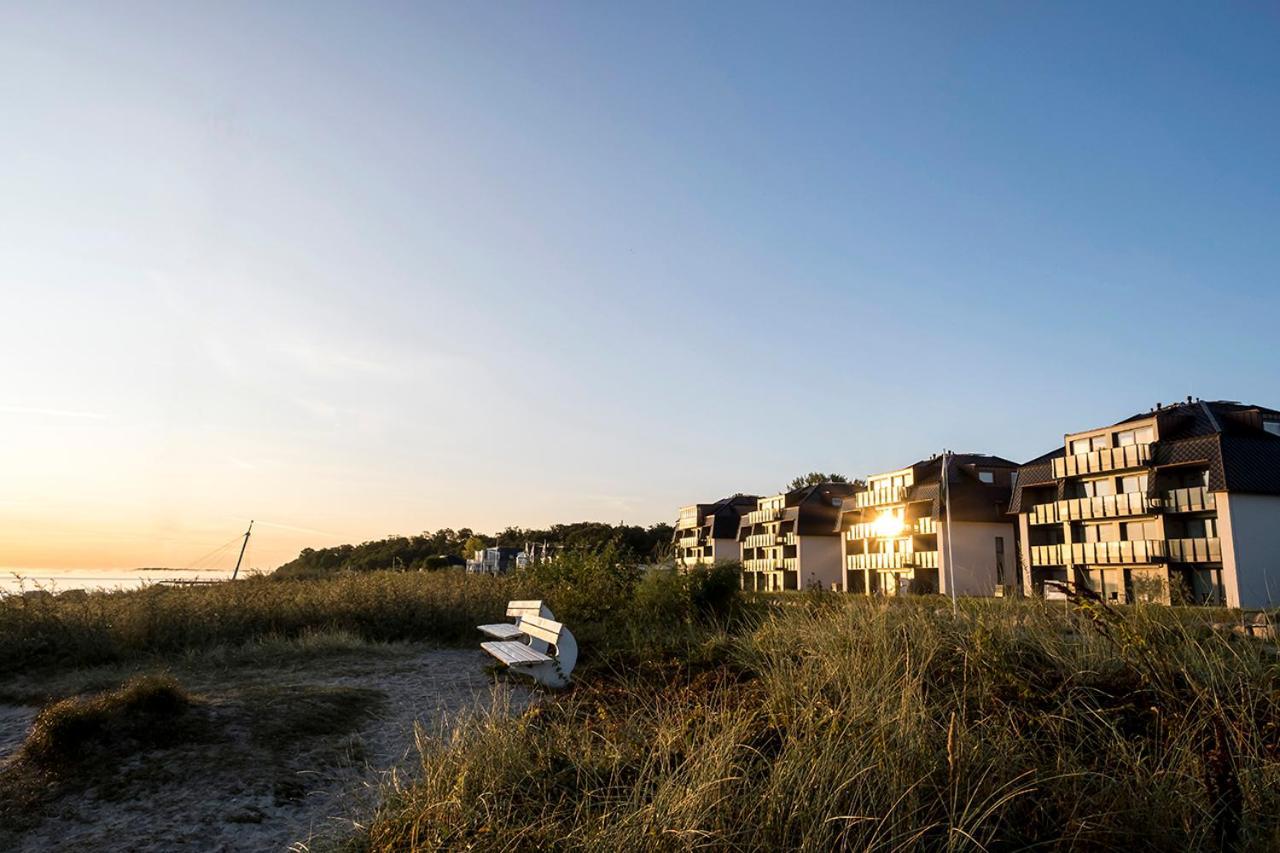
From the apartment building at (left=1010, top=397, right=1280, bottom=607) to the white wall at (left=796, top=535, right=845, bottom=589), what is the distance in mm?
17930

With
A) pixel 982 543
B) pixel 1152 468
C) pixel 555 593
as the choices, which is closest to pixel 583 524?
pixel 982 543

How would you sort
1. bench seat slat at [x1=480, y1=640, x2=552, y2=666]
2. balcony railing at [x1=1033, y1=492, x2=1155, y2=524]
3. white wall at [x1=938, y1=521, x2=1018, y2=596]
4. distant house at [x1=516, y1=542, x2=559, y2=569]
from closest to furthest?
bench seat slat at [x1=480, y1=640, x2=552, y2=666], distant house at [x1=516, y1=542, x2=559, y2=569], balcony railing at [x1=1033, y1=492, x2=1155, y2=524], white wall at [x1=938, y1=521, x2=1018, y2=596]

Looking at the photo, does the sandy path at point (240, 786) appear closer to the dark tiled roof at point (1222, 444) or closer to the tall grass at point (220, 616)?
the tall grass at point (220, 616)

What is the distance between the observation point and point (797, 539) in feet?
189

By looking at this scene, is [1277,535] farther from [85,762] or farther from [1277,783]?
[85,762]

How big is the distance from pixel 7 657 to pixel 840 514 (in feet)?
169

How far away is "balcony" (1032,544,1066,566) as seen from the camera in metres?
38.5

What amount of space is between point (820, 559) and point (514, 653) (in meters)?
51.9

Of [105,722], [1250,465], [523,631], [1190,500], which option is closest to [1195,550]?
[1190,500]

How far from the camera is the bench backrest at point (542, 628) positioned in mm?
8039

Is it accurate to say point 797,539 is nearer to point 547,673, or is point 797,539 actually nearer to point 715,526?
point 715,526

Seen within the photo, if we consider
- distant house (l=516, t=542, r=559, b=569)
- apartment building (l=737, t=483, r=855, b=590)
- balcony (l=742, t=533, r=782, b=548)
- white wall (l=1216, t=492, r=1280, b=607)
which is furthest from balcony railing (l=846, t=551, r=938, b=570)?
distant house (l=516, t=542, r=559, b=569)

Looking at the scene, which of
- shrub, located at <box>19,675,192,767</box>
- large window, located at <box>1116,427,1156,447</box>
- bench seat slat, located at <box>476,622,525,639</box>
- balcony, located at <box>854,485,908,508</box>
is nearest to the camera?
shrub, located at <box>19,675,192,767</box>

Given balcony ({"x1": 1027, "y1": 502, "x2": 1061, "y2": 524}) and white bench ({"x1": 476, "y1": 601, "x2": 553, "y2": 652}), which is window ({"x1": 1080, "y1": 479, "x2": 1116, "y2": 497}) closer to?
balcony ({"x1": 1027, "y1": 502, "x2": 1061, "y2": 524})
